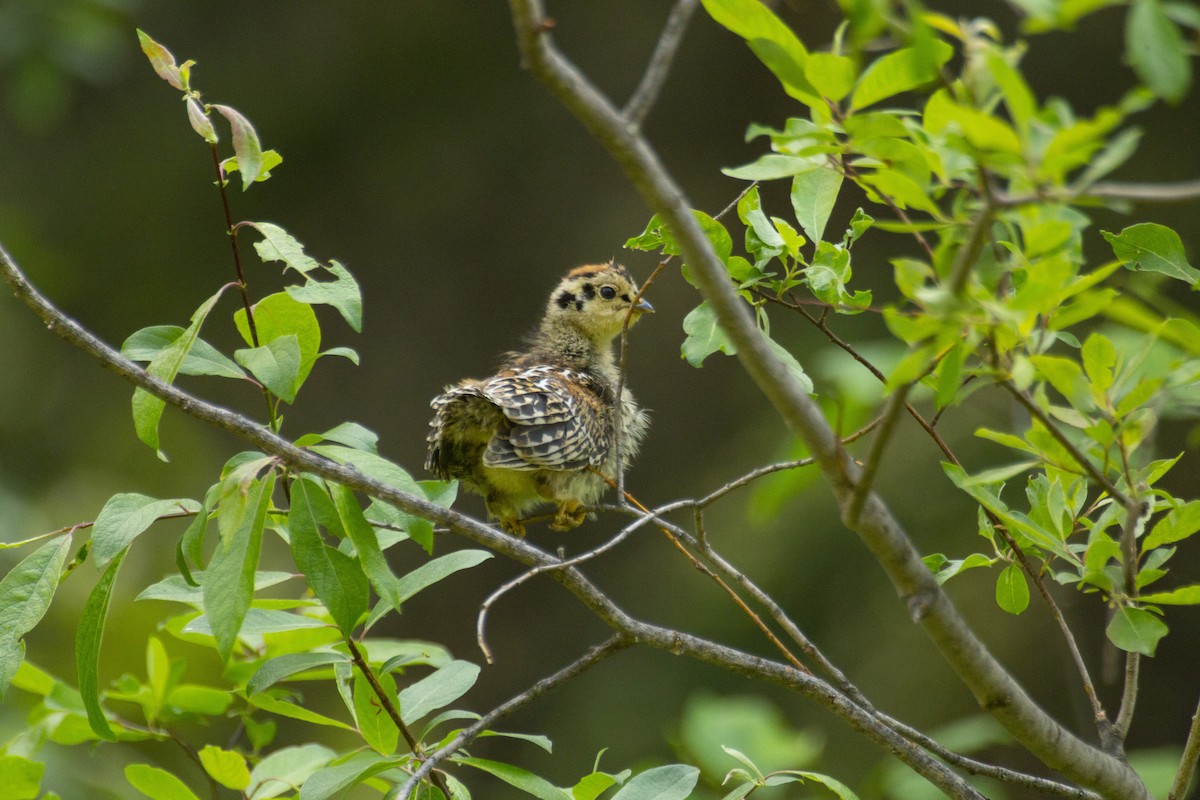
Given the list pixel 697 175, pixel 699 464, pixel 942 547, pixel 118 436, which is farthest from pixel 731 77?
pixel 118 436

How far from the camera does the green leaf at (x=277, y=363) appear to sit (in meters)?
1.89

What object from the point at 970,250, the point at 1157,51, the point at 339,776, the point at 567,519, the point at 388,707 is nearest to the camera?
the point at 1157,51

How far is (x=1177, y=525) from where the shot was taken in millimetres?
1824

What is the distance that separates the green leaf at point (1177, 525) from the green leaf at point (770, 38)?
825 mm

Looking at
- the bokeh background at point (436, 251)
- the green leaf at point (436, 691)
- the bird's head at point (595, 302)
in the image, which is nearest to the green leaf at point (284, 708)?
the green leaf at point (436, 691)

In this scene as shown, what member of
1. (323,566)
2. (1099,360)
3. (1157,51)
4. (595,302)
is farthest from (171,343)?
(595,302)

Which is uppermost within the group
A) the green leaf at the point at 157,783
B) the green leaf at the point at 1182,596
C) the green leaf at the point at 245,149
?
the green leaf at the point at 245,149

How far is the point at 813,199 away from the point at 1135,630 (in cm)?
86

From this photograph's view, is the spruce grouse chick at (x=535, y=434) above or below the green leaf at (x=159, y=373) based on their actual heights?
below

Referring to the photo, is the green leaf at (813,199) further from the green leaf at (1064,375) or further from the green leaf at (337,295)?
the green leaf at (337,295)

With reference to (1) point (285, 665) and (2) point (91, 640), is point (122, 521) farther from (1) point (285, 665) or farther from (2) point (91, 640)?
(1) point (285, 665)

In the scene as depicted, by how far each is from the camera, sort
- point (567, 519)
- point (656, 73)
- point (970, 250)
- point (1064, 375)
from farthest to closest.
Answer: point (567, 519) → point (1064, 375) → point (656, 73) → point (970, 250)

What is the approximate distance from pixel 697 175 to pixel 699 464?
2093 millimetres

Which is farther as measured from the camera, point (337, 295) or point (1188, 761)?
point (337, 295)
